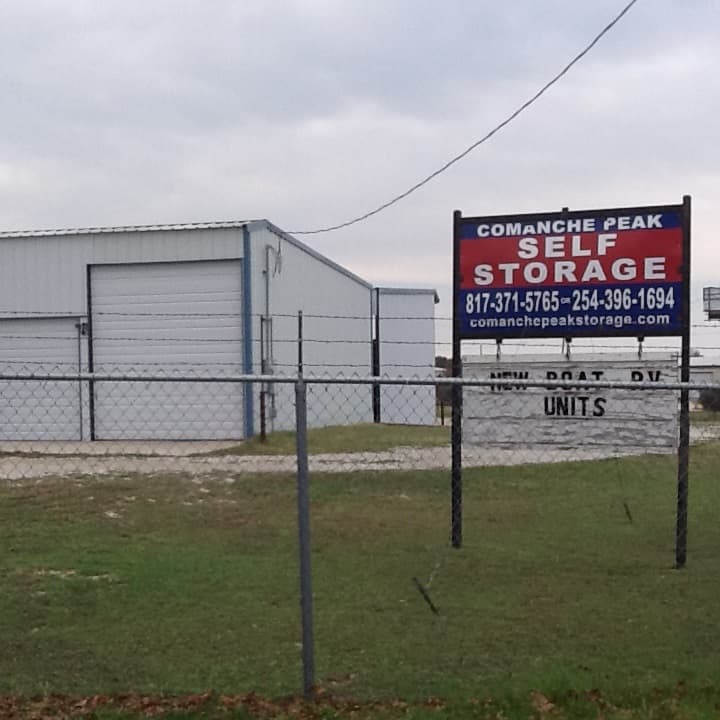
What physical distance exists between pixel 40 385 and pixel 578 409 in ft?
60.0

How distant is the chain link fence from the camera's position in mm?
6055

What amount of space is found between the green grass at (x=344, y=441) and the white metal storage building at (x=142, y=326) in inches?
52.6

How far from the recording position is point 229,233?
24.8m

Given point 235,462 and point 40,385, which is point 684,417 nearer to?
point 235,462

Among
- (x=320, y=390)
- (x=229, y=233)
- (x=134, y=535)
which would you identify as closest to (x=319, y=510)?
(x=134, y=535)

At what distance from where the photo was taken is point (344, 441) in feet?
76.9

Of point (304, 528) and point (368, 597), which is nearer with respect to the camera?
point (304, 528)

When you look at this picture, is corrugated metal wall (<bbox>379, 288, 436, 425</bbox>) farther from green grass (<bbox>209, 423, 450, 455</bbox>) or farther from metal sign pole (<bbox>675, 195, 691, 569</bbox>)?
metal sign pole (<bbox>675, 195, 691, 569</bbox>)

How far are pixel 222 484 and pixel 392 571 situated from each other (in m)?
6.27

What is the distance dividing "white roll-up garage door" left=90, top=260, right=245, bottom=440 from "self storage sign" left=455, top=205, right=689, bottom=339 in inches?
581

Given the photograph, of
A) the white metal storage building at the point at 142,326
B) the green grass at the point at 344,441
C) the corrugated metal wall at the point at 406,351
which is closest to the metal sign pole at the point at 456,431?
the green grass at the point at 344,441

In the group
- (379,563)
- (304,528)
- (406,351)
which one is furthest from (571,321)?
(406,351)

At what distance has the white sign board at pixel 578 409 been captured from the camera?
31.4 feet

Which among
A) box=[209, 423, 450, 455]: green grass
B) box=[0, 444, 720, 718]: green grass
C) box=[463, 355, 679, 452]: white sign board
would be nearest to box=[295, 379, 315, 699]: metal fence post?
box=[0, 444, 720, 718]: green grass
